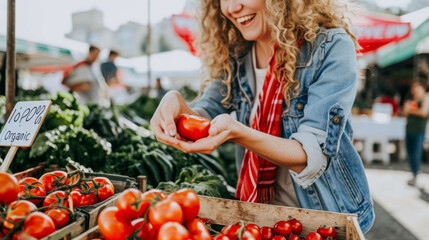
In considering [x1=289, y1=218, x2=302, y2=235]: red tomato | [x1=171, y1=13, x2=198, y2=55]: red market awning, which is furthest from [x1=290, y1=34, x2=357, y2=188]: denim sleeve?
[x1=171, y1=13, x2=198, y2=55]: red market awning

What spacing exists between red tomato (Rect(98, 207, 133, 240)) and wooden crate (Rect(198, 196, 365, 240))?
20.7 inches

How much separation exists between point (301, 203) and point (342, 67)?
78 centimetres

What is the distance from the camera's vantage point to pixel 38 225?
1.16 meters

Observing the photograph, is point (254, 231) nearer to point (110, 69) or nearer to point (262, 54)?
point (262, 54)

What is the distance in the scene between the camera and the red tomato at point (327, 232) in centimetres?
144

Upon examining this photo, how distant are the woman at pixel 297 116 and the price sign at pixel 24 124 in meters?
0.55

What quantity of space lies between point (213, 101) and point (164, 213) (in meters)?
1.37

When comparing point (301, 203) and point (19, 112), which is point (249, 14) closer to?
point (301, 203)

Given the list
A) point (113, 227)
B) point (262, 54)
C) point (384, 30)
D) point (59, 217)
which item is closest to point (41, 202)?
point (59, 217)

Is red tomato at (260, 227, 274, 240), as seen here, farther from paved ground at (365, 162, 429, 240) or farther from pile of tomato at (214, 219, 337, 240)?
paved ground at (365, 162, 429, 240)

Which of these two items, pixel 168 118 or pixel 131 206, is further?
pixel 168 118

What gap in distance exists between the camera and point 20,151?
2525 millimetres

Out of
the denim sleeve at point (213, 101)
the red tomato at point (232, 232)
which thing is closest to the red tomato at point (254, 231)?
the red tomato at point (232, 232)

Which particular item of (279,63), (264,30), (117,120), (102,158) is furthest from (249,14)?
(117,120)
